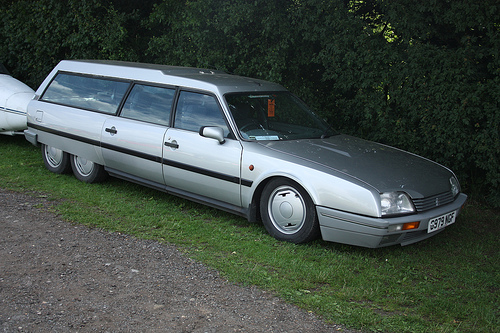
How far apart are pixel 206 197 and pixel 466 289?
2.83m

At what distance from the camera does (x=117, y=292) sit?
397cm

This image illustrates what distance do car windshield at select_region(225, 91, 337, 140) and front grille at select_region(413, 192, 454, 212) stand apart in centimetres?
152

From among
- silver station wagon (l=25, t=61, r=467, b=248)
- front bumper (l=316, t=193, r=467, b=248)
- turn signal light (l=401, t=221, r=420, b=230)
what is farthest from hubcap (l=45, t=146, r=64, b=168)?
turn signal light (l=401, t=221, r=420, b=230)

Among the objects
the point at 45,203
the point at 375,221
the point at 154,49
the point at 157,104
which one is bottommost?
the point at 45,203

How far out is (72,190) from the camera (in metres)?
6.73

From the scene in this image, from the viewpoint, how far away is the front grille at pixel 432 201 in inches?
188

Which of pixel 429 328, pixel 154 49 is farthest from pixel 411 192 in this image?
pixel 154 49

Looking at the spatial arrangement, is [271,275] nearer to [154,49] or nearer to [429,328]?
[429,328]

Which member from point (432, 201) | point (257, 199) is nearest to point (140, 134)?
point (257, 199)

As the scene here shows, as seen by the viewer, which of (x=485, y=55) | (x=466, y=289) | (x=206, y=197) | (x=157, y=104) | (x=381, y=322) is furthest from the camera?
(x=485, y=55)

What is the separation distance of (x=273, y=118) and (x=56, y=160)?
3628mm

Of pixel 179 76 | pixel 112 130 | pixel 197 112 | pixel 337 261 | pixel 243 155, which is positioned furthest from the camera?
pixel 112 130

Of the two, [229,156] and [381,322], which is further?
[229,156]

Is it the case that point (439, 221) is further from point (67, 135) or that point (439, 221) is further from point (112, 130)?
point (67, 135)
